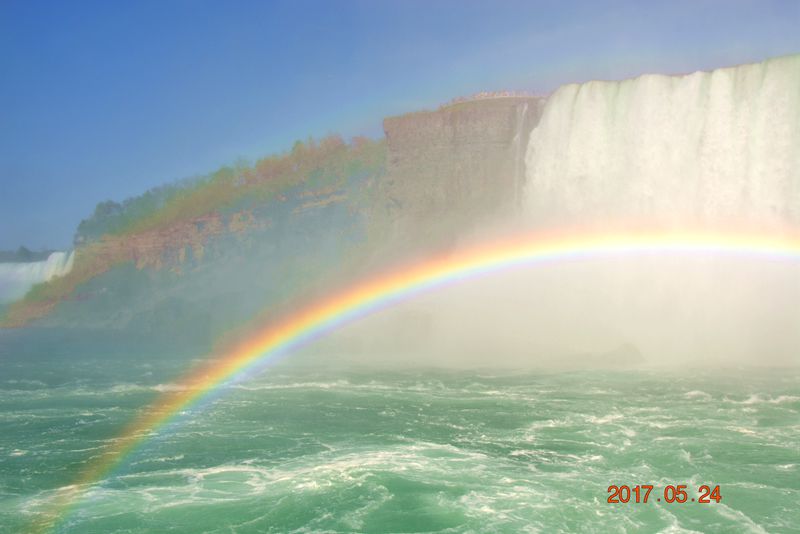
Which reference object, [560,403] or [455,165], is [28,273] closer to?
[455,165]

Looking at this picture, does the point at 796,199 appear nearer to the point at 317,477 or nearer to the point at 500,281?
the point at 500,281

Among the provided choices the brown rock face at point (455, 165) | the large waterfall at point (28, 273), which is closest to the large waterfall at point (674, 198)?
the brown rock face at point (455, 165)

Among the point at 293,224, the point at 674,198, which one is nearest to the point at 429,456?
the point at 674,198

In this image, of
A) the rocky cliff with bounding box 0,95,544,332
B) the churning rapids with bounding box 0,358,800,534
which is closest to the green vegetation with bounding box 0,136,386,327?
the rocky cliff with bounding box 0,95,544,332

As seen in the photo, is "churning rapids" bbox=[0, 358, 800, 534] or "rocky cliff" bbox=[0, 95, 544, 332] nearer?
"churning rapids" bbox=[0, 358, 800, 534]
